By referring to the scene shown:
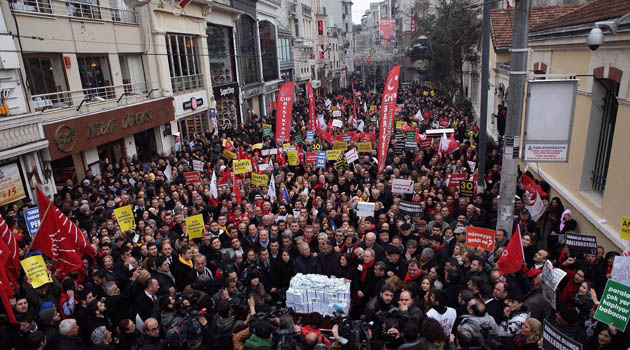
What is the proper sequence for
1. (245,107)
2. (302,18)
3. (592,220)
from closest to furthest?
(592,220) < (245,107) < (302,18)

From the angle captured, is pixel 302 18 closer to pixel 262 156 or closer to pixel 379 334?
pixel 262 156

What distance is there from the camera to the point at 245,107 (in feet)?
104

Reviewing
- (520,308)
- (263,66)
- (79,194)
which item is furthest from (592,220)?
(263,66)

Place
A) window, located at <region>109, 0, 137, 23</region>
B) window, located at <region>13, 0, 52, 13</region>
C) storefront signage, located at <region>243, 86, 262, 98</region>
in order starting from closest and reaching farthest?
window, located at <region>13, 0, 52, 13</region>, window, located at <region>109, 0, 137, 23</region>, storefront signage, located at <region>243, 86, 262, 98</region>

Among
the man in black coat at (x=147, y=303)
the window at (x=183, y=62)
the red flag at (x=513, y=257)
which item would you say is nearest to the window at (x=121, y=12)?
the window at (x=183, y=62)

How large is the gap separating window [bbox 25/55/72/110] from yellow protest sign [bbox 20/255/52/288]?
30.4ft

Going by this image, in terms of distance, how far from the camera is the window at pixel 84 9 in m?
15.4

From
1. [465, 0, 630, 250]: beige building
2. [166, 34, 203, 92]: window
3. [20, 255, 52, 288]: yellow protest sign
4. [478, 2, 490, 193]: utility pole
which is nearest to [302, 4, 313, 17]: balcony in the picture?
[166, 34, 203, 92]: window

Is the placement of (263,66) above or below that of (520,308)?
above

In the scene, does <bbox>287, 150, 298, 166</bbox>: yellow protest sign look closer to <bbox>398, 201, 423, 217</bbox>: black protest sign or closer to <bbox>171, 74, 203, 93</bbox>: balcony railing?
<bbox>398, 201, 423, 217</bbox>: black protest sign

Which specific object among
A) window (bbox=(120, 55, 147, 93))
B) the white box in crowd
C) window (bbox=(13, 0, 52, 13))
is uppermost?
window (bbox=(13, 0, 52, 13))

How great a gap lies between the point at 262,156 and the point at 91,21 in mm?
8112

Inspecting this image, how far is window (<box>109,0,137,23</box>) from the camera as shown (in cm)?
1775

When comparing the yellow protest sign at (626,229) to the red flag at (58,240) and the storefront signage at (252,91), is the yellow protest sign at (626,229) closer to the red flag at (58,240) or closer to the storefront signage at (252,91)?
the red flag at (58,240)
